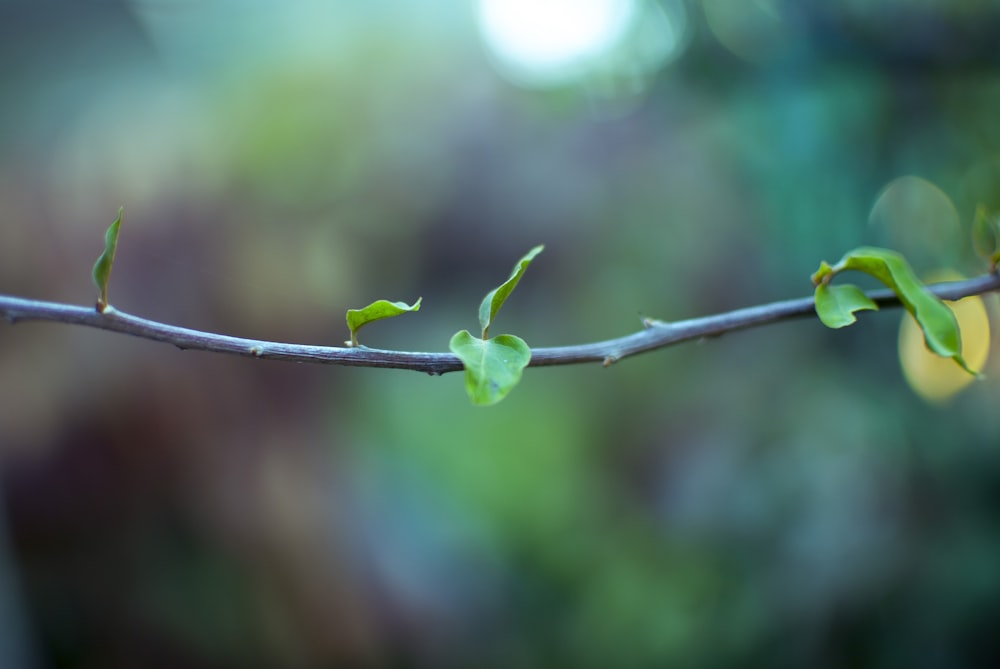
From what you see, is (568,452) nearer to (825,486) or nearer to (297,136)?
(825,486)

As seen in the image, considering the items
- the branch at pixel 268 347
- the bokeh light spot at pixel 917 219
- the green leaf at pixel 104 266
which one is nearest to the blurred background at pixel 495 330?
the bokeh light spot at pixel 917 219

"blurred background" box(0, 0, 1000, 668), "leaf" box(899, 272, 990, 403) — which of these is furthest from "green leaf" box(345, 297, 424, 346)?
"leaf" box(899, 272, 990, 403)

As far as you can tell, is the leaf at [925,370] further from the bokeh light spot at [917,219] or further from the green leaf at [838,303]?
the green leaf at [838,303]

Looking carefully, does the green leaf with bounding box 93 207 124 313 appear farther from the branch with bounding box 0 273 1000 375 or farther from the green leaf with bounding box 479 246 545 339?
the green leaf with bounding box 479 246 545 339

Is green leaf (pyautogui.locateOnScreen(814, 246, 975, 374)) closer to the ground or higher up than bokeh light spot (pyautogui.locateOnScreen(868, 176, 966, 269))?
closer to the ground

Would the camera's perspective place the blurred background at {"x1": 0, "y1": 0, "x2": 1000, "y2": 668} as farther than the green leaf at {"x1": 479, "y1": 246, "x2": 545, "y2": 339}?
Yes

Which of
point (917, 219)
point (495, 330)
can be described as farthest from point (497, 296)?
point (495, 330)

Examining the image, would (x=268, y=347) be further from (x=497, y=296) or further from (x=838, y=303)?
(x=838, y=303)
